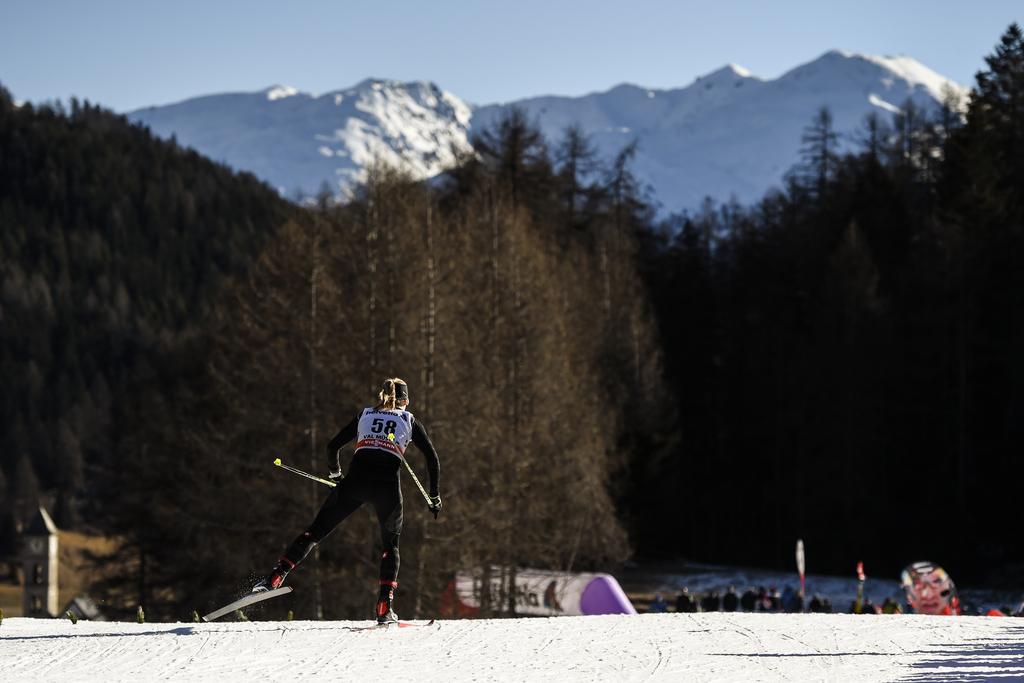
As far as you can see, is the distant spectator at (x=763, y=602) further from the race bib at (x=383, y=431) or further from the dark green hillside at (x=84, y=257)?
the dark green hillside at (x=84, y=257)

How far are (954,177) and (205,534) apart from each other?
4167 centimetres

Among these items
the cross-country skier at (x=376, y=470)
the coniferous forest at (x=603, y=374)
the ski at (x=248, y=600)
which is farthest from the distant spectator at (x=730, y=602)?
the ski at (x=248, y=600)

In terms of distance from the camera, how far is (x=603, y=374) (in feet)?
145

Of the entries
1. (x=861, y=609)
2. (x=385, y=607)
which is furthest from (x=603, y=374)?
(x=385, y=607)

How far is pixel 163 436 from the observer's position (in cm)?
3431

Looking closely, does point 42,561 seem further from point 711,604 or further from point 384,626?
point 384,626

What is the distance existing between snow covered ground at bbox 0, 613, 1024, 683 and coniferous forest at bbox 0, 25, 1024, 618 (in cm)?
1298

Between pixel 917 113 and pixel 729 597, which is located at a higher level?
pixel 917 113

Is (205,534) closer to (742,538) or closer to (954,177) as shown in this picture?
(742,538)

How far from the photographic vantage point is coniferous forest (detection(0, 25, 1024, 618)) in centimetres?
2459

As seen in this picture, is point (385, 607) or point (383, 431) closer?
point (383, 431)

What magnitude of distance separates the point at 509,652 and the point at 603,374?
116ft

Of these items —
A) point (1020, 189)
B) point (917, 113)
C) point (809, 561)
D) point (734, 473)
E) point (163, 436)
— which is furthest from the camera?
point (917, 113)

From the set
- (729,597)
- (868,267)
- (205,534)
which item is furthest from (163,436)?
(868,267)
